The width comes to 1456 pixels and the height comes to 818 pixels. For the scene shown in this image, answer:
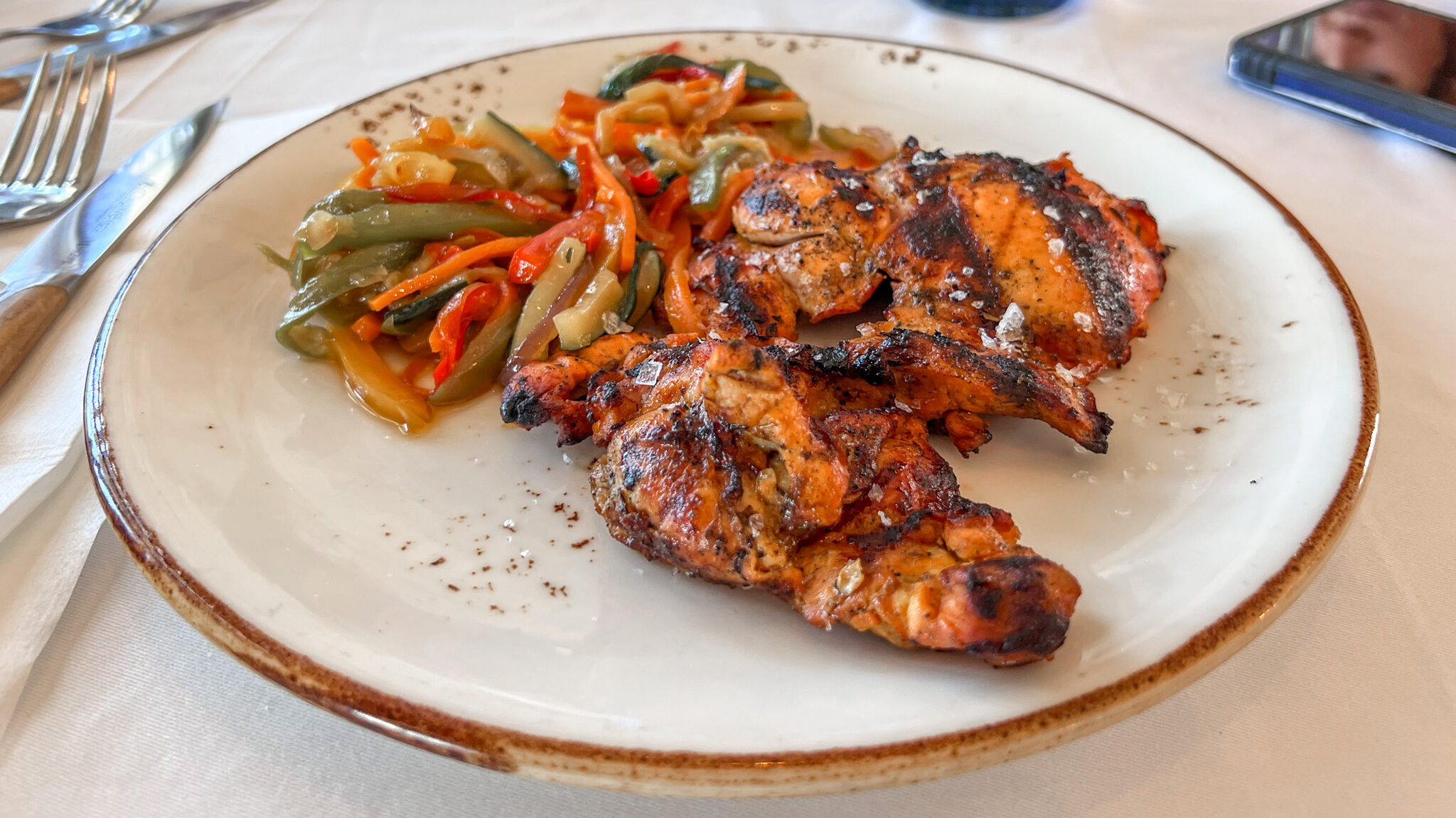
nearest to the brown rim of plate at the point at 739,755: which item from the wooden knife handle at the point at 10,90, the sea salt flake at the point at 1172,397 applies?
the sea salt flake at the point at 1172,397

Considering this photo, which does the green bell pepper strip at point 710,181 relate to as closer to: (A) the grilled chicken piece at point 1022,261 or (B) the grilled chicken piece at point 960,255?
(B) the grilled chicken piece at point 960,255

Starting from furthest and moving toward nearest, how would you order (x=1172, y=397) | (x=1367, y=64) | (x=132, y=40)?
1. (x=132, y=40)
2. (x=1367, y=64)
3. (x=1172, y=397)

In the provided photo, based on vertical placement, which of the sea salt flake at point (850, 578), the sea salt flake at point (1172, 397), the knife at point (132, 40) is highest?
the knife at point (132, 40)

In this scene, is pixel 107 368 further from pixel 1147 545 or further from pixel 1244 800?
pixel 1244 800

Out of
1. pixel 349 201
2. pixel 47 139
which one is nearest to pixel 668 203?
pixel 349 201

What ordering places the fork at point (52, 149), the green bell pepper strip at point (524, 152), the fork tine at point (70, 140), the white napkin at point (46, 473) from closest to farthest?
the white napkin at point (46, 473) < the green bell pepper strip at point (524, 152) < the fork at point (52, 149) < the fork tine at point (70, 140)

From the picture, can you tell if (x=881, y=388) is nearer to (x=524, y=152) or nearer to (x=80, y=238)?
(x=524, y=152)

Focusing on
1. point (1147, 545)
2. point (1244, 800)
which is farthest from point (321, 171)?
point (1244, 800)
